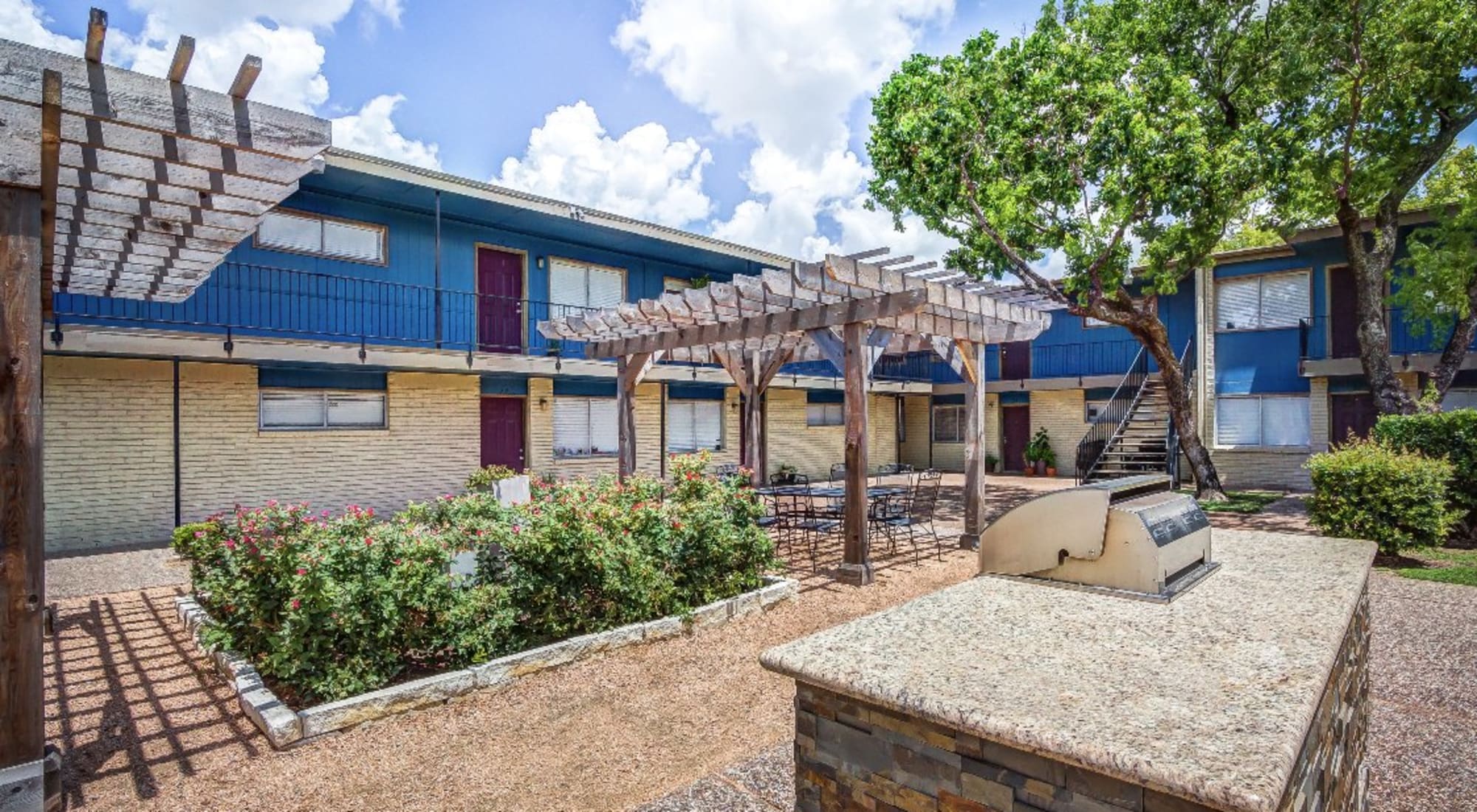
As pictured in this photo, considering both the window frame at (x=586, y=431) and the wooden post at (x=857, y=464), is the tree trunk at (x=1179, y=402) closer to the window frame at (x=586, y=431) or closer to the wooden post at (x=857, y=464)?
the wooden post at (x=857, y=464)

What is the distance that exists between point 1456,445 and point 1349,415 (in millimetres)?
7539

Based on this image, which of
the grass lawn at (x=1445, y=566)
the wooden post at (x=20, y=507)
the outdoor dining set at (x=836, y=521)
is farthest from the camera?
the outdoor dining set at (x=836, y=521)

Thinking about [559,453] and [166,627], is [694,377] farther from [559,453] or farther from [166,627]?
[166,627]

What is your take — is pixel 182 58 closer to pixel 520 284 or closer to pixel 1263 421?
pixel 520 284

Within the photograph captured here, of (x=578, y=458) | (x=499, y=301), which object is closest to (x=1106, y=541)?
(x=578, y=458)

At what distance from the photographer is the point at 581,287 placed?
15953 millimetres

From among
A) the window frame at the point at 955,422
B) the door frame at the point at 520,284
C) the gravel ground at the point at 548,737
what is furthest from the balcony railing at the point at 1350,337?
the door frame at the point at 520,284

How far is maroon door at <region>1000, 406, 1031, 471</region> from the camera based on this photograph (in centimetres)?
2200

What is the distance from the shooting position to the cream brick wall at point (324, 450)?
11086 mm

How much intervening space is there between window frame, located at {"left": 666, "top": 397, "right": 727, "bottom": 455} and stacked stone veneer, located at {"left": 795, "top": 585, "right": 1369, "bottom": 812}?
14.4 meters

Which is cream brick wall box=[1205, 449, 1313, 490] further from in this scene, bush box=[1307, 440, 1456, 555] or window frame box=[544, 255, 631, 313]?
window frame box=[544, 255, 631, 313]

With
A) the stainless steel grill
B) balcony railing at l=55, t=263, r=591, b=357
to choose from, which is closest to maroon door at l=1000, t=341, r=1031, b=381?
balcony railing at l=55, t=263, r=591, b=357

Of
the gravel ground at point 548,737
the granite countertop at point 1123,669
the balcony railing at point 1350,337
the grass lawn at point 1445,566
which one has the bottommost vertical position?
the grass lawn at point 1445,566

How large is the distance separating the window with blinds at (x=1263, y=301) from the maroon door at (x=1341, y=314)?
0.47 metres
